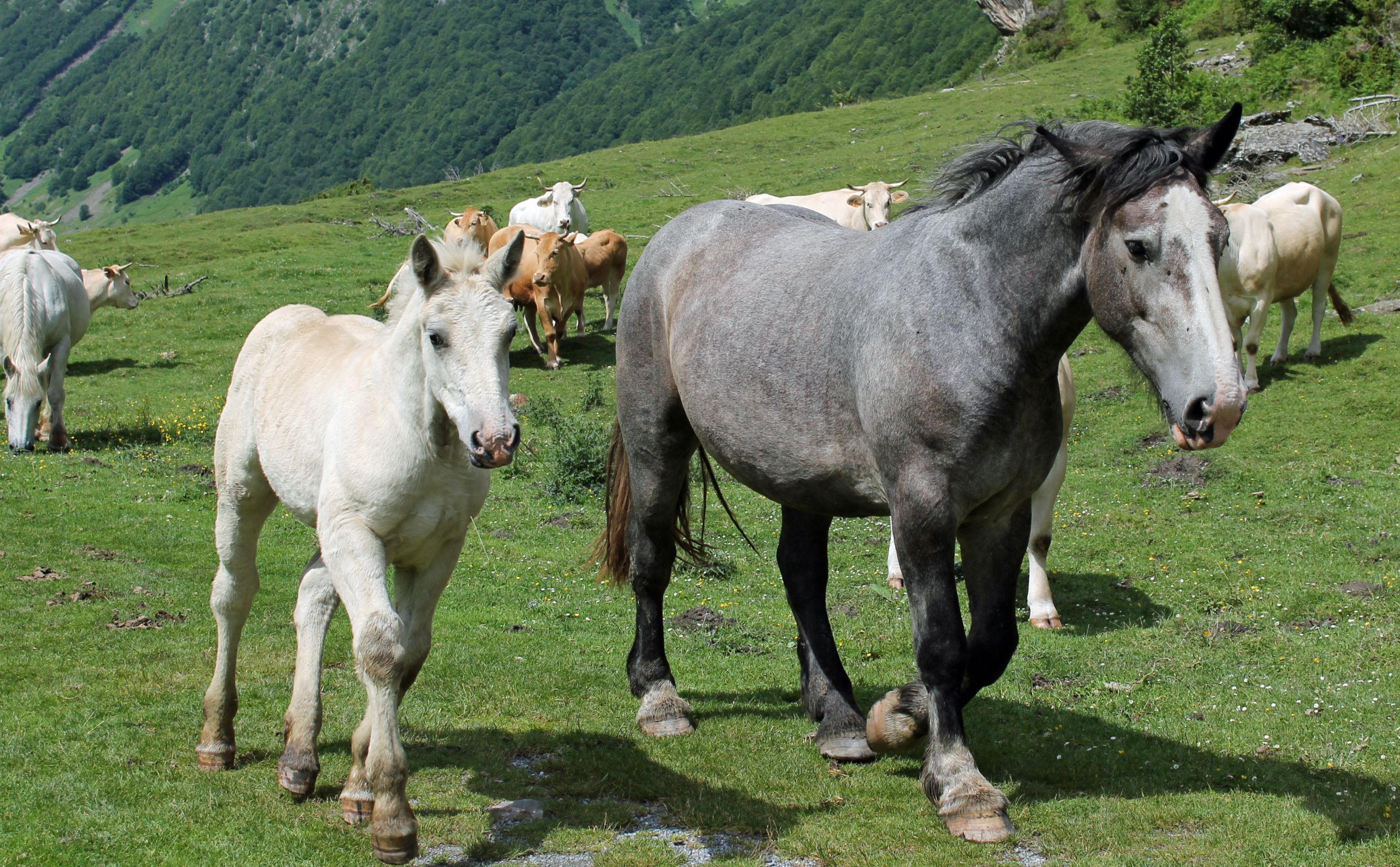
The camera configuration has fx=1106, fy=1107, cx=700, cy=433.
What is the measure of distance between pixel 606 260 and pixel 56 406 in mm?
10305

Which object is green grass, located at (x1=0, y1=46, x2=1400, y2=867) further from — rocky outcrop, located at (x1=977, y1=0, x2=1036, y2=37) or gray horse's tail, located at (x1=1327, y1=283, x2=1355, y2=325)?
rocky outcrop, located at (x1=977, y1=0, x2=1036, y2=37)

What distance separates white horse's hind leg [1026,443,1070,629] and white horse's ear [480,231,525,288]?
494 cm

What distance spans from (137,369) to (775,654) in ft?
49.4

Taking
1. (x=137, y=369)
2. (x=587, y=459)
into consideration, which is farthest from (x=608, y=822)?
(x=137, y=369)

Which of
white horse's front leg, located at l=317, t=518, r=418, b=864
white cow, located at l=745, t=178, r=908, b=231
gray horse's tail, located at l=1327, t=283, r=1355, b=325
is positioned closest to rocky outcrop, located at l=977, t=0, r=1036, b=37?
white cow, located at l=745, t=178, r=908, b=231

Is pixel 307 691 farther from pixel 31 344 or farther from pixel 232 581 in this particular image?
pixel 31 344

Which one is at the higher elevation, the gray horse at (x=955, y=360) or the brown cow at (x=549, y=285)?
the gray horse at (x=955, y=360)

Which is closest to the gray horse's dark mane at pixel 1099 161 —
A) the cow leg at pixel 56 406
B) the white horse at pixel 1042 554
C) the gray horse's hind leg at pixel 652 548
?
the gray horse's hind leg at pixel 652 548

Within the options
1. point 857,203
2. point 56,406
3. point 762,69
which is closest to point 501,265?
point 56,406

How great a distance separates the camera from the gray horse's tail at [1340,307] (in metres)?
15.6

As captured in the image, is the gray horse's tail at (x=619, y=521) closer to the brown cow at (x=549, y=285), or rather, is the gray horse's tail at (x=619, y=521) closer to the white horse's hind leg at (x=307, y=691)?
the white horse's hind leg at (x=307, y=691)

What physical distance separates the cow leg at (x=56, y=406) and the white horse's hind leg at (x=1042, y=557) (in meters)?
11.7

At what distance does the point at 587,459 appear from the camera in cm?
1278

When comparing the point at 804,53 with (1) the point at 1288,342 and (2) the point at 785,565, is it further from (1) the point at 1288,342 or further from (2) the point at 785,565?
(2) the point at 785,565
